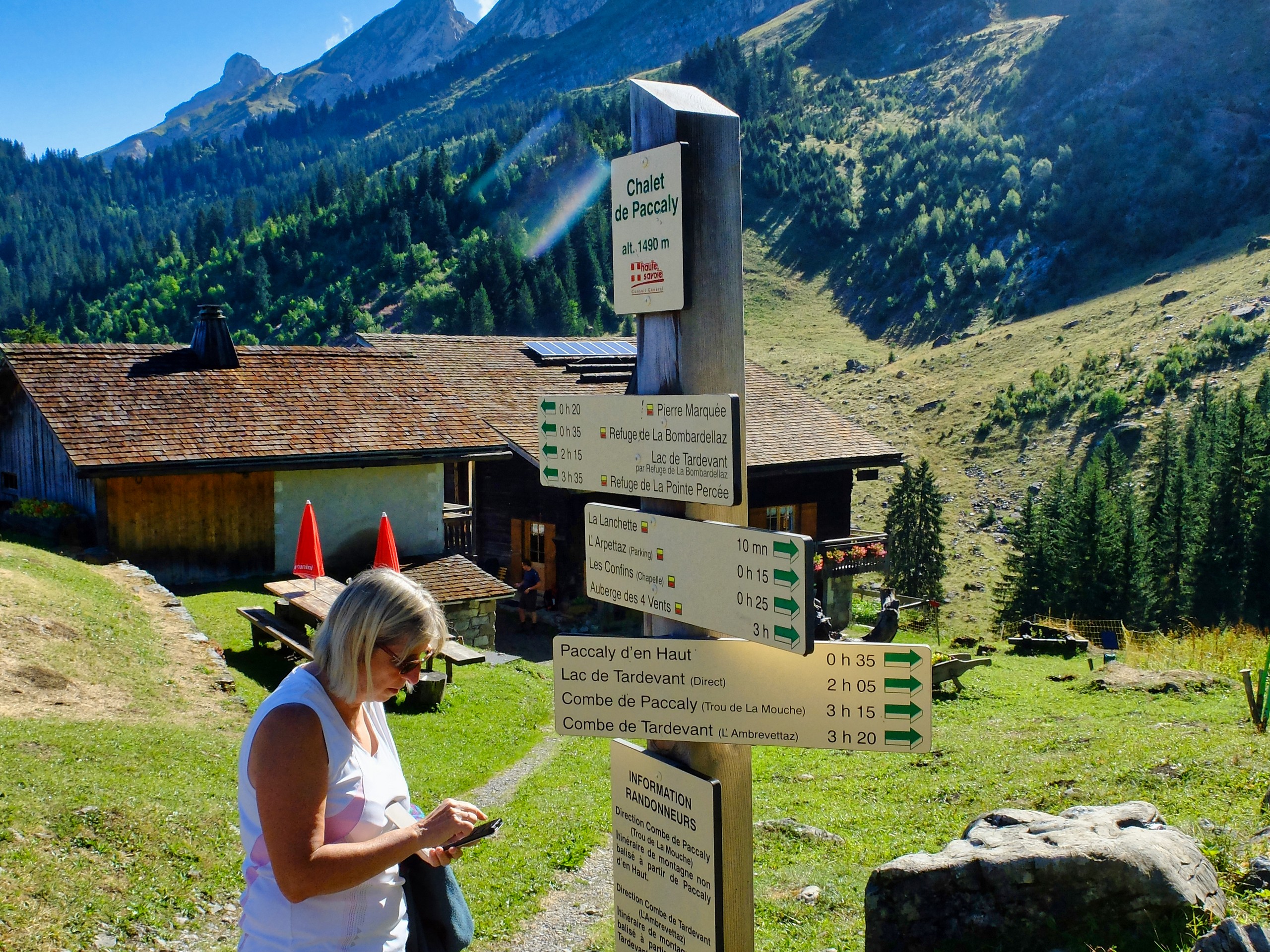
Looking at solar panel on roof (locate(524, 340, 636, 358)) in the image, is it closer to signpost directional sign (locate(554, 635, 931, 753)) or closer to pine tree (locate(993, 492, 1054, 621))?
pine tree (locate(993, 492, 1054, 621))

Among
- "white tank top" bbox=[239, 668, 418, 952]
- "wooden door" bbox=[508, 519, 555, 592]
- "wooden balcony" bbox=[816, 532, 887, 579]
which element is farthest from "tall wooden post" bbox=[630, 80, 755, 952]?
"wooden balcony" bbox=[816, 532, 887, 579]

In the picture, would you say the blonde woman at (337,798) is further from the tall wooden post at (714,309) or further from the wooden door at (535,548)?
the wooden door at (535,548)

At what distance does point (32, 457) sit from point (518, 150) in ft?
370

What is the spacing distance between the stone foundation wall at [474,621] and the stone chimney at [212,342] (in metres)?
6.54

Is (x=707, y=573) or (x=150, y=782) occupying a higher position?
(x=707, y=573)

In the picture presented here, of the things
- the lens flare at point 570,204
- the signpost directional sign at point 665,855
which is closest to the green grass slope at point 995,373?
the lens flare at point 570,204

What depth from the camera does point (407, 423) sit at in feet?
61.6

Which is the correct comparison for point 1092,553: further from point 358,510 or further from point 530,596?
point 358,510

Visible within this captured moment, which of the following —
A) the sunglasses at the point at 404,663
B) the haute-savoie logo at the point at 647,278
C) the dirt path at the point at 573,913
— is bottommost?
the dirt path at the point at 573,913

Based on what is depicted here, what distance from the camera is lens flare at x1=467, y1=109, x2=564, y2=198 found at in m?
112

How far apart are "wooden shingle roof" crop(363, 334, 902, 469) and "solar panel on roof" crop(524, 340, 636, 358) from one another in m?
0.42

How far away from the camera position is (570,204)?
109688 mm

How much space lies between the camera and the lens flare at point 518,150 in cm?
11150

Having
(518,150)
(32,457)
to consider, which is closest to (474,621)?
(32,457)
